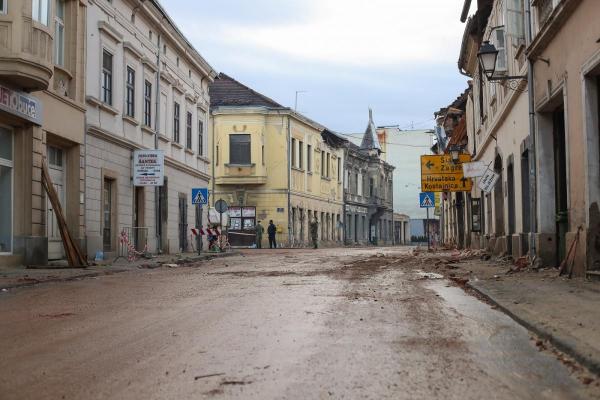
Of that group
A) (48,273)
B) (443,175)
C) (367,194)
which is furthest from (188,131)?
(367,194)

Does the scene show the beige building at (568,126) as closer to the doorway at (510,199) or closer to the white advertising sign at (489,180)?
the doorway at (510,199)

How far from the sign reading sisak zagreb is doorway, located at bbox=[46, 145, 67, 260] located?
15632 mm

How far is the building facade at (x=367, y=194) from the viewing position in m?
66.4

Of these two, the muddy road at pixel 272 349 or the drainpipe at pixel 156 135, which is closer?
the muddy road at pixel 272 349

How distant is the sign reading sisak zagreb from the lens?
102ft

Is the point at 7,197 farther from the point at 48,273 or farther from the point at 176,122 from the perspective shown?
the point at 176,122

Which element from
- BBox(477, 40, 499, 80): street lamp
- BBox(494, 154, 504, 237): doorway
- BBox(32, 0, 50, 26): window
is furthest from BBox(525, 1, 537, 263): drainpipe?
BBox(32, 0, 50, 26): window

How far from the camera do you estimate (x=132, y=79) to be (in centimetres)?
2602

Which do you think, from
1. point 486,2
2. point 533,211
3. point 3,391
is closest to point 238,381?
point 3,391

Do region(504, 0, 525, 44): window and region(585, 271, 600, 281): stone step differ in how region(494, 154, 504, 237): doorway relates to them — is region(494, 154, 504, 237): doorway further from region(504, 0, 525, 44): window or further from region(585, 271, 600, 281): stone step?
region(585, 271, 600, 281): stone step

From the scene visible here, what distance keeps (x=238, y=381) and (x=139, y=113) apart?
22694 millimetres

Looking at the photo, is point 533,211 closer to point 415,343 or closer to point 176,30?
point 415,343

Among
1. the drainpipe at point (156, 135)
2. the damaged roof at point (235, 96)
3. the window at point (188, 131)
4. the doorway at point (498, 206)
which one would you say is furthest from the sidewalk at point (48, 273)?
the damaged roof at point (235, 96)

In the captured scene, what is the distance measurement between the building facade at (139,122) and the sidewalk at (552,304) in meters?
12.5
